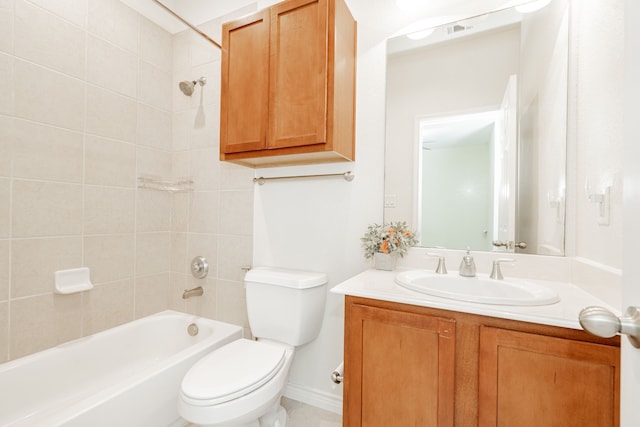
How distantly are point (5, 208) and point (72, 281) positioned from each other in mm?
476

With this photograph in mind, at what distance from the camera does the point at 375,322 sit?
1.07m

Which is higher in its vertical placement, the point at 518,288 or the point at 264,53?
the point at 264,53

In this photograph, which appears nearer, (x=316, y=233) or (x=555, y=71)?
(x=555, y=71)

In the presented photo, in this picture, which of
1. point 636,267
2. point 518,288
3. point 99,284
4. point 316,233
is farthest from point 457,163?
point 99,284

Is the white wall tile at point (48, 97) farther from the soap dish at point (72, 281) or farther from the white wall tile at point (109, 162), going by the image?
the soap dish at point (72, 281)

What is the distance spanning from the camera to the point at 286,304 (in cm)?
151

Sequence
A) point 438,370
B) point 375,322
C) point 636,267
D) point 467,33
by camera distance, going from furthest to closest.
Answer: point 467,33, point 375,322, point 438,370, point 636,267

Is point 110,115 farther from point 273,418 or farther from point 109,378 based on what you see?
point 273,418

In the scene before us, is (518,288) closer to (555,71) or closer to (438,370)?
(438,370)

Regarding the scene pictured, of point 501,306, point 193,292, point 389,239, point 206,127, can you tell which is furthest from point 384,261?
point 206,127

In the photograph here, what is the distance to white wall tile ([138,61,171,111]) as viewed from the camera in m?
1.95

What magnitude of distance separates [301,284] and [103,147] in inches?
57.0

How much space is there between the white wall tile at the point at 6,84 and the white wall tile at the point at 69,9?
349mm

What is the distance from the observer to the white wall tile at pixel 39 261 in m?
1.38
